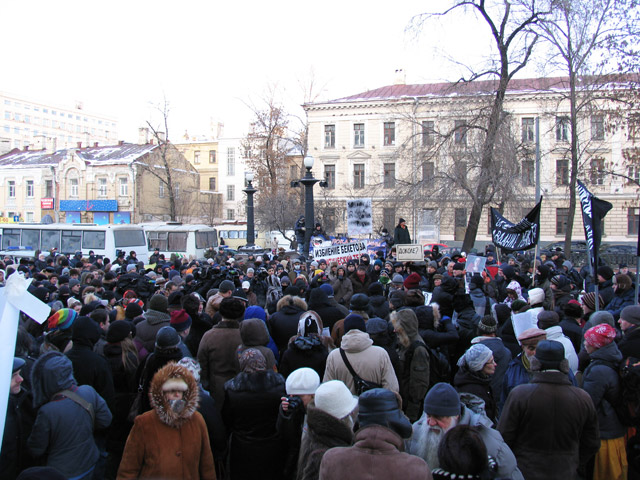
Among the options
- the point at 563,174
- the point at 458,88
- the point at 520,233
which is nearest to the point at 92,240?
the point at 458,88

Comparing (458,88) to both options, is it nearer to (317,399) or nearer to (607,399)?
(607,399)

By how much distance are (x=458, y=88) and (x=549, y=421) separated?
1947cm

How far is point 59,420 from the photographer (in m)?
3.56

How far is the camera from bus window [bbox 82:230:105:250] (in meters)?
24.3

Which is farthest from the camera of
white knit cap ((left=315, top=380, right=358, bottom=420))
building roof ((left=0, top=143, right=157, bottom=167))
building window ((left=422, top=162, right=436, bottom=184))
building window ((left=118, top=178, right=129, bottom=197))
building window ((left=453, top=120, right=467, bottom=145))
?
building roof ((left=0, top=143, right=157, bottom=167))

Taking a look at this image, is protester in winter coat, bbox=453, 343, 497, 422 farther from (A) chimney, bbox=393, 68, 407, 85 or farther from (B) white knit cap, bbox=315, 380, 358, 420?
(A) chimney, bbox=393, 68, 407, 85

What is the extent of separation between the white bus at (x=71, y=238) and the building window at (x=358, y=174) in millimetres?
24081

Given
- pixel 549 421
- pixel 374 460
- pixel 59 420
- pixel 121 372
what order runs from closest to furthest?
pixel 374 460, pixel 59 420, pixel 549 421, pixel 121 372

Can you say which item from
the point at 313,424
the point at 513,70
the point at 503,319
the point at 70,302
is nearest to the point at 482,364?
the point at 313,424

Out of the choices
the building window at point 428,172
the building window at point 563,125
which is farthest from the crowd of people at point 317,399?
the building window at point 428,172

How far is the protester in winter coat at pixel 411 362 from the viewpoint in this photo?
486 centimetres

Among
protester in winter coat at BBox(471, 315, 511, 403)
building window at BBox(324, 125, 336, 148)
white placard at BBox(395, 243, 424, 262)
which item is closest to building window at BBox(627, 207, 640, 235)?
building window at BBox(324, 125, 336, 148)

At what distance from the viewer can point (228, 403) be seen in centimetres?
397

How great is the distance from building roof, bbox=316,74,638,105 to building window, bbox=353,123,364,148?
7.33ft
